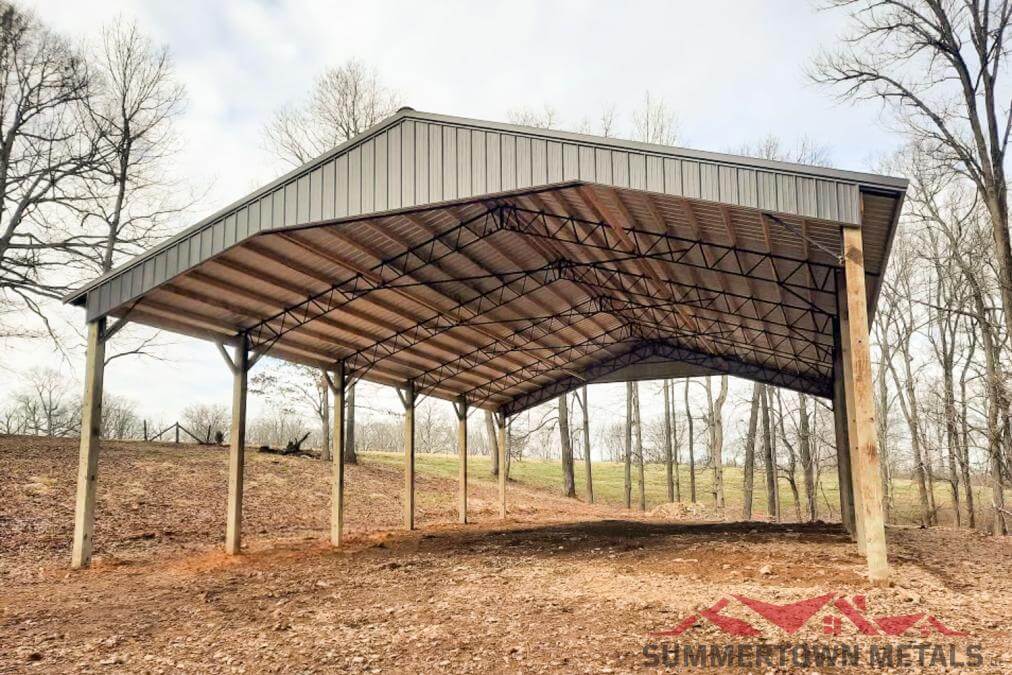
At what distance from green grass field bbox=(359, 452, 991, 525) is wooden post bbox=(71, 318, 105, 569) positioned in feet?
73.1

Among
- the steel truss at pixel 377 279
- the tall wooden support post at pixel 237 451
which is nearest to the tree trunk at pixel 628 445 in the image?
the steel truss at pixel 377 279

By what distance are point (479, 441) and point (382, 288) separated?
87855 mm

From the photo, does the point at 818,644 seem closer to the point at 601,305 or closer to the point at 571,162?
the point at 571,162

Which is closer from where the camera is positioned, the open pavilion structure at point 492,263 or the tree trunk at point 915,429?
the open pavilion structure at point 492,263

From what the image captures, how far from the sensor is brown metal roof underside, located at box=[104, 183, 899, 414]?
12.0m

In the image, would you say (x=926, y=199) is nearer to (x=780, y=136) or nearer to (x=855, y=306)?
(x=780, y=136)

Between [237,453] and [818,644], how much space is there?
447 inches

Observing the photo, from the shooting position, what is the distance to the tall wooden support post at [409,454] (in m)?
20.0

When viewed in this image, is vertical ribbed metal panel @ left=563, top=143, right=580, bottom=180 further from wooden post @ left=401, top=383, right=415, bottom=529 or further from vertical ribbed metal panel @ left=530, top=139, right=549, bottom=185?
wooden post @ left=401, top=383, right=415, bottom=529

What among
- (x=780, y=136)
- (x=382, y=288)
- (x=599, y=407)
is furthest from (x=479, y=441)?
(x=382, y=288)

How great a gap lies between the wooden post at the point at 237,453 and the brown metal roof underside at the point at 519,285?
57 cm

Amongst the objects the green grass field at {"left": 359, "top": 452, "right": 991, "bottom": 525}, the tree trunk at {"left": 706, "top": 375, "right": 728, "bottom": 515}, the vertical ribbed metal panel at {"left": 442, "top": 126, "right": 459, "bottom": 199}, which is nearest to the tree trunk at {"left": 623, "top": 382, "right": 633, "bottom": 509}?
the green grass field at {"left": 359, "top": 452, "right": 991, "bottom": 525}

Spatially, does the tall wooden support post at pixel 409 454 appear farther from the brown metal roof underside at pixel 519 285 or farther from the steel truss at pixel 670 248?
the steel truss at pixel 670 248

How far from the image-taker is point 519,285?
16781 millimetres
